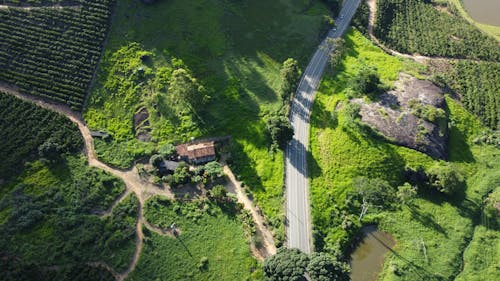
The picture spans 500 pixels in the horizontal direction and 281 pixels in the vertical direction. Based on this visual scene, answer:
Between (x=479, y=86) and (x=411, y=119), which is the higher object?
(x=479, y=86)

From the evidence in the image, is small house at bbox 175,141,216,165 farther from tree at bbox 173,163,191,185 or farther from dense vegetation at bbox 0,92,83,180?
dense vegetation at bbox 0,92,83,180

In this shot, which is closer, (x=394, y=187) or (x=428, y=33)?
(x=394, y=187)

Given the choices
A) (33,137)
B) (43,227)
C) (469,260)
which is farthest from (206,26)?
(469,260)

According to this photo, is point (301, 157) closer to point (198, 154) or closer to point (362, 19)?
point (198, 154)

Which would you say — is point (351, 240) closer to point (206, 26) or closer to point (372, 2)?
point (206, 26)

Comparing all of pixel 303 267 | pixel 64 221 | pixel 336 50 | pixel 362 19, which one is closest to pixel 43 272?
pixel 64 221

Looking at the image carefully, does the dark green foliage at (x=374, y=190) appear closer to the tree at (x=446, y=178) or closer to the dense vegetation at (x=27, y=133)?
the tree at (x=446, y=178)
